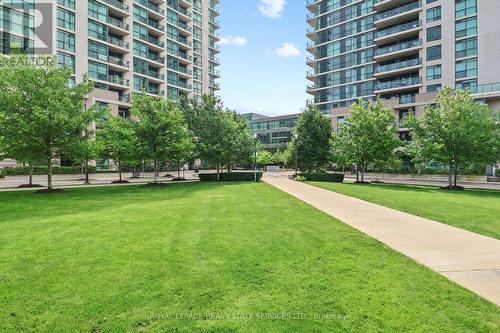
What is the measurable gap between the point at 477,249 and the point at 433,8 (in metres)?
59.4

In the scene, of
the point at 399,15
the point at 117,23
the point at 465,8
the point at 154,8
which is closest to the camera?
the point at 465,8

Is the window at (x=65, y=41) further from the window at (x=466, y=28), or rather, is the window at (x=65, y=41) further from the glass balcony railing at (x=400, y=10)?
the window at (x=466, y=28)

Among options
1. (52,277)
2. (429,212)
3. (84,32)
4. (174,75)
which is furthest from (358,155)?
(174,75)

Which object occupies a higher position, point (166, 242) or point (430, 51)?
point (430, 51)

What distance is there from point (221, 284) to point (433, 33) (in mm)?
A: 61960

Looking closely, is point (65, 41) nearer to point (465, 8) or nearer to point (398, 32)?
point (398, 32)

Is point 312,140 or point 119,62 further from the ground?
point 119,62

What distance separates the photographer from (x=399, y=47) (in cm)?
5734

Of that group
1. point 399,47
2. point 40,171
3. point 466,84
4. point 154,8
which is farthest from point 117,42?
point 466,84

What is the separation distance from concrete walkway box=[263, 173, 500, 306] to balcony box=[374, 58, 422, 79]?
50.9m

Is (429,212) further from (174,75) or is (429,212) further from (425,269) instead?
(174,75)

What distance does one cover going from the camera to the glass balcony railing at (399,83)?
55228 millimetres

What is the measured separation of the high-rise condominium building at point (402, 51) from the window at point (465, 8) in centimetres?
13

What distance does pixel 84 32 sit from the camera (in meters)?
53.7
